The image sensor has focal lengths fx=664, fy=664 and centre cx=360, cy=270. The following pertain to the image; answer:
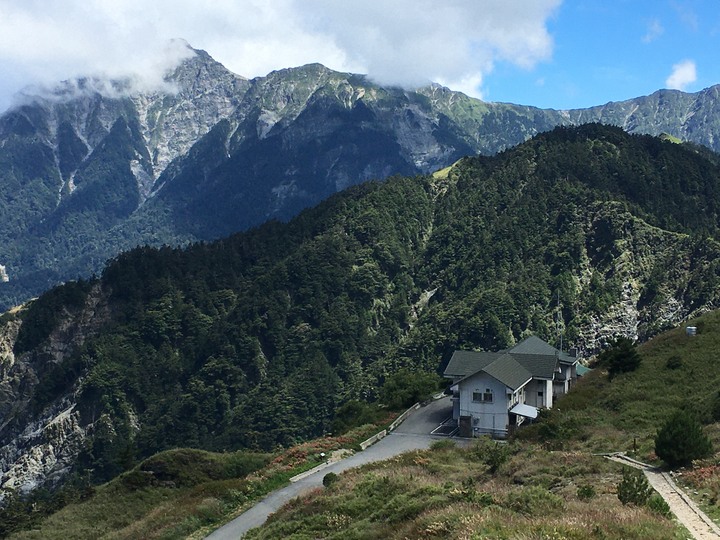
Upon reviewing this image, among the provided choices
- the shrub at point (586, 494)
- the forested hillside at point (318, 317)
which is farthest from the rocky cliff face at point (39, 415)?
the shrub at point (586, 494)

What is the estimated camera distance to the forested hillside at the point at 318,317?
14900 cm

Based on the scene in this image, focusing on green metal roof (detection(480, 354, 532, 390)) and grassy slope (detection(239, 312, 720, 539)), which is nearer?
grassy slope (detection(239, 312, 720, 539))

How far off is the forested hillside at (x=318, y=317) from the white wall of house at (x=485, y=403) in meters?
81.7

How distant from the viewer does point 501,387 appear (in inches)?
2339

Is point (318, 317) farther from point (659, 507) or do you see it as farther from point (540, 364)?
point (659, 507)

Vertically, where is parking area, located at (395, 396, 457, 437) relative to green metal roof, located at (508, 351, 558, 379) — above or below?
below

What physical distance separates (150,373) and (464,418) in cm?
12425

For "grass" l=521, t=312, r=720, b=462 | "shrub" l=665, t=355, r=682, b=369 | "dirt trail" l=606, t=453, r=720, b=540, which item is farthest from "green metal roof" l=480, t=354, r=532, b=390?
"dirt trail" l=606, t=453, r=720, b=540

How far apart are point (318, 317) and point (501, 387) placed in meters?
123

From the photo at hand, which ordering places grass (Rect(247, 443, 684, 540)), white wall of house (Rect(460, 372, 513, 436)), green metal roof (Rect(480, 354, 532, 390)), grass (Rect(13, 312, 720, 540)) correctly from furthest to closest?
1. green metal roof (Rect(480, 354, 532, 390))
2. white wall of house (Rect(460, 372, 513, 436))
3. grass (Rect(13, 312, 720, 540))
4. grass (Rect(247, 443, 684, 540))

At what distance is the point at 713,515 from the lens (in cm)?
2173

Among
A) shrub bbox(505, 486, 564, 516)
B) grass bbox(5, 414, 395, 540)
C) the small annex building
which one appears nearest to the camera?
shrub bbox(505, 486, 564, 516)

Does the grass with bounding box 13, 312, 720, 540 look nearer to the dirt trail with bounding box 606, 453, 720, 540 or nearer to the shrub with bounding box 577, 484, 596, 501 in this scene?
the shrub with bounding box 577, 484, 596, 501

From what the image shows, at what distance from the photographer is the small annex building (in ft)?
193
